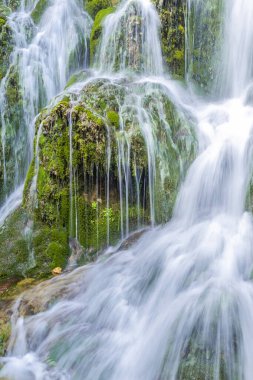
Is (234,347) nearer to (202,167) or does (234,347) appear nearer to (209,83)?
(202,167)

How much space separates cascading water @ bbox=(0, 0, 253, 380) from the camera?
4.79m

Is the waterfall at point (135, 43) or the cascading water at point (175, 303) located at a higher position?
the waterfall at point (135, 43)

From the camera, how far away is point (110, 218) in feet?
26.4

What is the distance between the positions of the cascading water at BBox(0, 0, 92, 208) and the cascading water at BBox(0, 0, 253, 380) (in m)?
5.03

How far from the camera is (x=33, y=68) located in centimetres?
1250

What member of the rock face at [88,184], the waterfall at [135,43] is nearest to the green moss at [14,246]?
the rock face at [88,184]

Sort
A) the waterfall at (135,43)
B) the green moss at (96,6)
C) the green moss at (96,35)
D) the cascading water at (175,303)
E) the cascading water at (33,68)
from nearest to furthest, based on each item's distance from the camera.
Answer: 1. the cascading water at (175,303)
2. the waterfall at (135,43)
3. the green moss at (96,35)
4. the cascading water at (33,68)
5. the green moss at (96,6)

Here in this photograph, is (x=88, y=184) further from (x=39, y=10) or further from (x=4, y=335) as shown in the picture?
(x=39, y=10)

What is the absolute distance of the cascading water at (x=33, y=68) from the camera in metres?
12.0

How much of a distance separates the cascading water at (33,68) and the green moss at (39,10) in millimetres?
74

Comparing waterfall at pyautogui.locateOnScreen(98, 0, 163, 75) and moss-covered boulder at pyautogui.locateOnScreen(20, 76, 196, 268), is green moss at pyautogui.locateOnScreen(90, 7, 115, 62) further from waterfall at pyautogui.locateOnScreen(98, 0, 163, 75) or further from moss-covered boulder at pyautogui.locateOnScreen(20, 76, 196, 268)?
Result: moss-covered boulder at pyautogui.locateOnScreen(20, 76, 196, 268)

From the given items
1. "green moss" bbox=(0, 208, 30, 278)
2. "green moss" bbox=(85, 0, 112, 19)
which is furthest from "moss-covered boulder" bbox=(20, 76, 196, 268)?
"green moss" bbox=(85, 0, 112, 19)

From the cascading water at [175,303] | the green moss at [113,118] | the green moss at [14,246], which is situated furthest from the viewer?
the green moss at [113,118]

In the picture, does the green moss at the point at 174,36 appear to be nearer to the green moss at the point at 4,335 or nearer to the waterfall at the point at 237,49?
the waterfall at the point at 237,49
